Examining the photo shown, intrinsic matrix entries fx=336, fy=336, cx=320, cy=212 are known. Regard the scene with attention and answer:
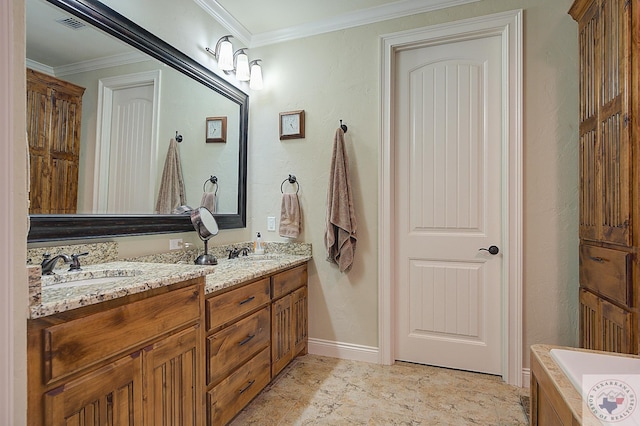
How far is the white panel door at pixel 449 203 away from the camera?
2371 millimetres

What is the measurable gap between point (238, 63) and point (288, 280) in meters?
1.74

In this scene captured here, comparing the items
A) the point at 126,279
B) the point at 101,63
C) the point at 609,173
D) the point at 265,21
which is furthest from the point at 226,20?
the point at 609,173

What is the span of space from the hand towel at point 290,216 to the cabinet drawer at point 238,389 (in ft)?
3.06

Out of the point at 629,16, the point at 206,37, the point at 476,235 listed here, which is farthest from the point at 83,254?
the point at 629,16

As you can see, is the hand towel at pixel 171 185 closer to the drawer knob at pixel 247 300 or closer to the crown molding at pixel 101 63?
the crown molding at pixel 101 63

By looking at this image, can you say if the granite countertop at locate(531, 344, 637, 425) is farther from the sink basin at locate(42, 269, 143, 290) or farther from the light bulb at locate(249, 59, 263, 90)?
the light bulb at locate(249, 59, 263, 90)

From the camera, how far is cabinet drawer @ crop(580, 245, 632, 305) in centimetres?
154

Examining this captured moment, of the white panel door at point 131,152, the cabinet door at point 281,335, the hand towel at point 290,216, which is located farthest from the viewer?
the hand towel at point 290,216

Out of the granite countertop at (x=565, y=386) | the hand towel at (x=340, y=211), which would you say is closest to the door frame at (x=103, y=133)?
the hand towel at (x=340, y=211)

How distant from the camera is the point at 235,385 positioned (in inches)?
70.1

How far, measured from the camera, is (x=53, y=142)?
1.45 m

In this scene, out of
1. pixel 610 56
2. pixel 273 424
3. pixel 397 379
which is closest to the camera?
pixel 610 56

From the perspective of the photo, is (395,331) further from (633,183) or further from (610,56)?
(610,56)

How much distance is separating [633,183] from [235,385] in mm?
Result: 2148
